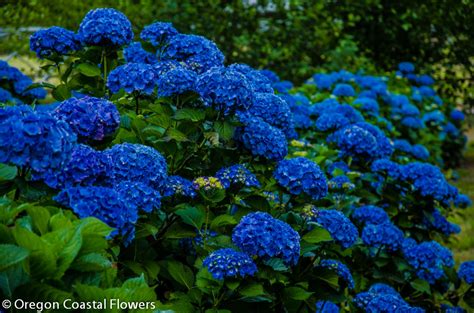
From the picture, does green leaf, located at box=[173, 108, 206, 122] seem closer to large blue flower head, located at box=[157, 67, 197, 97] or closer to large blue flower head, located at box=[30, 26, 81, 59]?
large blue flower head, located at box=[157, 67, 197, 97]

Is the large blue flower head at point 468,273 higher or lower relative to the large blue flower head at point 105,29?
lower

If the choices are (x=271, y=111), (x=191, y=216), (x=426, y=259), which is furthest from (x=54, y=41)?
(x=426, y=259)

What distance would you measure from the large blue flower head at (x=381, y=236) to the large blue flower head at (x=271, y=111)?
2.84 feet

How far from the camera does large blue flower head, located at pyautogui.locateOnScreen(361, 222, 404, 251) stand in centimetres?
343

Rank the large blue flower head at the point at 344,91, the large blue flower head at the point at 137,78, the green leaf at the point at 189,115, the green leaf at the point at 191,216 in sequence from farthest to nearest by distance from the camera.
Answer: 1. the large blue flower head at the point at 344,91
2. the large blue flower head at the point at 137,78
3. the green leaf at the point at 189,115
4. the green leaf at the point at 191,216

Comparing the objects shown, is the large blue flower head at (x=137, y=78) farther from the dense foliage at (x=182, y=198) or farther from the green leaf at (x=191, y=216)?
the green leaf at (x=191, y=216)

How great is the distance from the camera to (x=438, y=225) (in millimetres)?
3924

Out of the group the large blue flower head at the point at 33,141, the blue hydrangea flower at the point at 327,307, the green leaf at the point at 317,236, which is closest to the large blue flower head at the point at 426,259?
the blue hydrangea flower at the point at 327,307

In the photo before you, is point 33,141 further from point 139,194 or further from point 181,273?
point 181,273

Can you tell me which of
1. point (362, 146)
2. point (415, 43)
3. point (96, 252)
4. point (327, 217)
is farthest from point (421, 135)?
point (96, 252)

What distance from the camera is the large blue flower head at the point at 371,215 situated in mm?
3547

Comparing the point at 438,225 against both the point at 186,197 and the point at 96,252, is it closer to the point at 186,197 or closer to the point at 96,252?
the point at 186,197

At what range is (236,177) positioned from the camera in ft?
8.00

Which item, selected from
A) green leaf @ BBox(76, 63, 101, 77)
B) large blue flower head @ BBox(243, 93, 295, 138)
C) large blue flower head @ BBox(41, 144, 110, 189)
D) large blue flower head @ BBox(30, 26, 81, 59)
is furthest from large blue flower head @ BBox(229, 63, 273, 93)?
large blue flower head @ BBox(41, 144, 110, 189)
